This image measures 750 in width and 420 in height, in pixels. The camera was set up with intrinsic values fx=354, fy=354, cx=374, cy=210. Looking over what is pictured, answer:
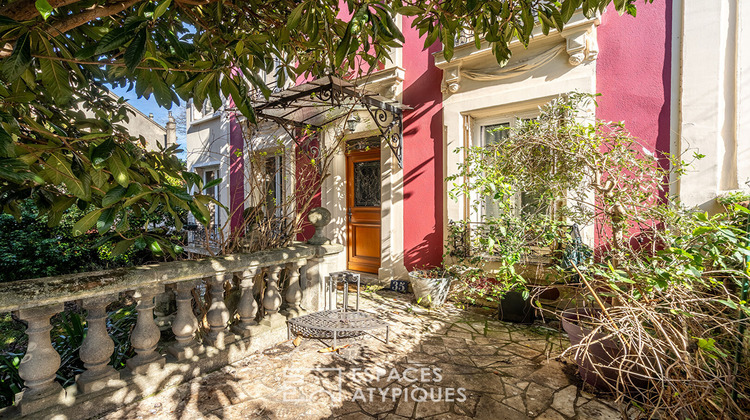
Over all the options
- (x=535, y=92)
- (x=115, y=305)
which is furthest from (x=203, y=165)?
(x=535, y=92)

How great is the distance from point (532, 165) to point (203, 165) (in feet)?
29.0

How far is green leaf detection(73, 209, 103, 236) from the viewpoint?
136 cm

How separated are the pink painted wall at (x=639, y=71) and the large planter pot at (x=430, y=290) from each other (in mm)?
2919

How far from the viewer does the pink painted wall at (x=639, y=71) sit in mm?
3965

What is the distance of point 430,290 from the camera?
4.84 m

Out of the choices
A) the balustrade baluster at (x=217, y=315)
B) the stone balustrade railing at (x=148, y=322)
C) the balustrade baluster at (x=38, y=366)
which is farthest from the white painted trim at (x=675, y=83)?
the balustrade baluster at (x=38, y=366)

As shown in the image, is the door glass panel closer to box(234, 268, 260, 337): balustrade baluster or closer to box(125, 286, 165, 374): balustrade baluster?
box(234, 268, 260, 337): balustrade baluster

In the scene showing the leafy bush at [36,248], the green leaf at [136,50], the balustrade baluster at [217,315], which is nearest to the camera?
the green leaf at [136,50]

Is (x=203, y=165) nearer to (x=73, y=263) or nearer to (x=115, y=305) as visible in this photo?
(x=73, y=263)

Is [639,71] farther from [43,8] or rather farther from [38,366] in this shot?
[38,366]

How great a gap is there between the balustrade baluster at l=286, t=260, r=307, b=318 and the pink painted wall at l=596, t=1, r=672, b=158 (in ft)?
13.3

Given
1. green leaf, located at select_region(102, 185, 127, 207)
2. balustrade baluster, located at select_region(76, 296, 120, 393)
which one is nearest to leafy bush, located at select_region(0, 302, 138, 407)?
balustrade baluster, located at select_region(76, 296, 120, 393)

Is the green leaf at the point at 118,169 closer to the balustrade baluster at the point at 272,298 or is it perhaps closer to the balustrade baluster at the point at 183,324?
the balustrade baluster at the point at 183,324

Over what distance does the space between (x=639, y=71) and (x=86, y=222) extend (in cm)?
525
